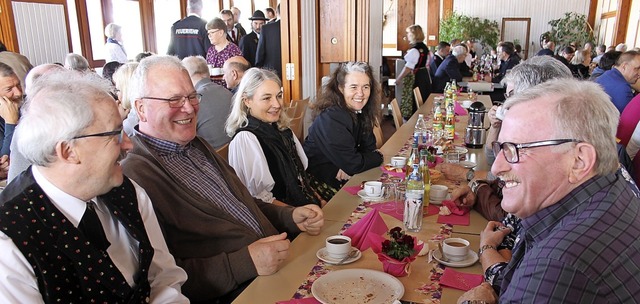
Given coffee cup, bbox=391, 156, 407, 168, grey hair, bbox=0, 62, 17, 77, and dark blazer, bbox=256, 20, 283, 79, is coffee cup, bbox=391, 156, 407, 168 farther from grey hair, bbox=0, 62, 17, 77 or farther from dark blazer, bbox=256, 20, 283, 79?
dark blazer, bbox=256, 20, 283, 79

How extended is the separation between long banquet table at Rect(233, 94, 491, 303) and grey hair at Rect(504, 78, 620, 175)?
59cm

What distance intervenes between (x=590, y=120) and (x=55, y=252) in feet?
4.17

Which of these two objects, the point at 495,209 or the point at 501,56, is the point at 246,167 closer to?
the point at 495,209

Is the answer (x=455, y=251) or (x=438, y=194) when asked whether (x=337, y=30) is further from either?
(x=455, y=251)

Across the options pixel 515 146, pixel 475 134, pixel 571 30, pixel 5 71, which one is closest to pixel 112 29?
pixel 5 71

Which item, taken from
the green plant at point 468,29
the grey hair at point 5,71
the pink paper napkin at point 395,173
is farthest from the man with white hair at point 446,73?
the green plant at point 468,29

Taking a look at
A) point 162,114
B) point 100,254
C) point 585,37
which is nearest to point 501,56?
point 585,37

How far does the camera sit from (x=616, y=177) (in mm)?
1073

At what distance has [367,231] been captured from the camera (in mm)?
1808

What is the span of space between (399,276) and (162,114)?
1.06m

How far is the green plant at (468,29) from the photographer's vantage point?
14562 mm

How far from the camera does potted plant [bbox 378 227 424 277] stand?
59.8 inches

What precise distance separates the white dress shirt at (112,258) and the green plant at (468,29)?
46.3 ft

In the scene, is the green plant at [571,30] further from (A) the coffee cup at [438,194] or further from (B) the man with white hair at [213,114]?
(A) the coffee cup at [438,194]
